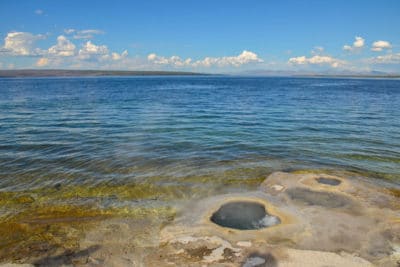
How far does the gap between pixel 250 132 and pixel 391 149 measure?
28.7ft

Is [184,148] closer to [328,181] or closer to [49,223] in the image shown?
[328,181]

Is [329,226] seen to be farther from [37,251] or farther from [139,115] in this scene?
[139,115]

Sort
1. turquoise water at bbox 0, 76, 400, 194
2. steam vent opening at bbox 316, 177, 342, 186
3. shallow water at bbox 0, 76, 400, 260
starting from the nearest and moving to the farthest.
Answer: shallow water at bbox 0, 76, 400, 260 < steam vent opening at bbox 316, 177, 342, 186 < turquoise water at bbox 0, 76, 400, 194

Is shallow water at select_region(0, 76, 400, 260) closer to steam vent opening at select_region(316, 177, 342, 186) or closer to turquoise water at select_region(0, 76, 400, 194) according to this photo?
turquoise water at select_region(0, 76, 400, 194)

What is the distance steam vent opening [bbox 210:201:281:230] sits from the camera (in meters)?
8.67

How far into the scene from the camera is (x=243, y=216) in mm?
9273

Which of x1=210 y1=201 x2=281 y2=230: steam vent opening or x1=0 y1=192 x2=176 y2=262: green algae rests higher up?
x1=210 y1=201 x2=281 y2=230: steam vent opening

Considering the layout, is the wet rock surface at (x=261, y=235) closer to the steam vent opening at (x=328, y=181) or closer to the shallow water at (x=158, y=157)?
the steam vent opening at (x=328, y=181)

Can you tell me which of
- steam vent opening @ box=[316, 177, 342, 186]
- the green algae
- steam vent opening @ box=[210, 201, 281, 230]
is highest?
steam vent opening @ box=[316, 177, 342, 186]

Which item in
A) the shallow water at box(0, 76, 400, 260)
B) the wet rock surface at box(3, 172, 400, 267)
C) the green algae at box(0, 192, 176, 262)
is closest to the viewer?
the wet rock surface at box(3, 172, 400, 267)

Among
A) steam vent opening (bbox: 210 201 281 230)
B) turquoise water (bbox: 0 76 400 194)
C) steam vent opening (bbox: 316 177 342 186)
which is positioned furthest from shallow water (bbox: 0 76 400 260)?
steam vent opening (bbox: 316 177 342 186)

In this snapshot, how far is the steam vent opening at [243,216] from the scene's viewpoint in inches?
341

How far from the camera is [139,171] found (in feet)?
45.2

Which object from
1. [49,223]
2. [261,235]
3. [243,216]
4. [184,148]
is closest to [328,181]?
[243,216]
